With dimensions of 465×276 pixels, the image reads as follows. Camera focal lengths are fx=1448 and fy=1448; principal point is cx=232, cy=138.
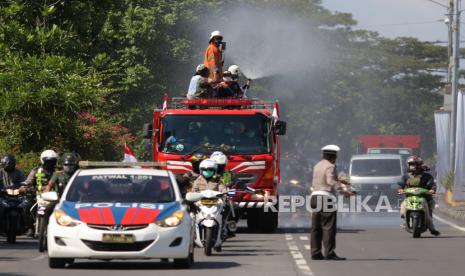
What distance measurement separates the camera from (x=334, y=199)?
68.2 feet

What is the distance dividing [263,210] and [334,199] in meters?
9.52

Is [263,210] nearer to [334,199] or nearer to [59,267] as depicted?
[334,199]

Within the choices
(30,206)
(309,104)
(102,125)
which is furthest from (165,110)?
(309,104)

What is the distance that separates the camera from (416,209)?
28.2 meters

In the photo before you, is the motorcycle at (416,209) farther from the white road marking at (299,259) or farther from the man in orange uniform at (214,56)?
the man in orange uniform at (214,56)

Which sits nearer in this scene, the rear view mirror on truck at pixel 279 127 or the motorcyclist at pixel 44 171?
the motorcyclist at pixel 44 171

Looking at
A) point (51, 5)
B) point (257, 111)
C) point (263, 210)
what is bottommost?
point (263, 210)

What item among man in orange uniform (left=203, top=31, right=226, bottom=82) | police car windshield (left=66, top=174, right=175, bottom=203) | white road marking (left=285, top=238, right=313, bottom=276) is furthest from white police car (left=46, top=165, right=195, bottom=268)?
man in orange uniform (left=203, top=31, right=226, bottom=82)

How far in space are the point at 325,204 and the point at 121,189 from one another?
3122 millimetres

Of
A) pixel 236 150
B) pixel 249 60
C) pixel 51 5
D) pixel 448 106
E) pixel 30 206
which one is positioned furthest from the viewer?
pixel 249 60

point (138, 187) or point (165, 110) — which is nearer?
point (138, 187)

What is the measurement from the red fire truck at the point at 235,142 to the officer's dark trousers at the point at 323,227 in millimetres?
8410

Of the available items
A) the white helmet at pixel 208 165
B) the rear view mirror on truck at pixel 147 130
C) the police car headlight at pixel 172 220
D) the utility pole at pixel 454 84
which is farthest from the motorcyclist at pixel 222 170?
the utility pole at pixel 454 84

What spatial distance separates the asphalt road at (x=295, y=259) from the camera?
18.5 m
